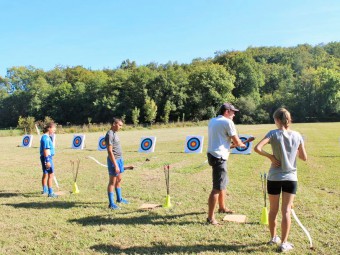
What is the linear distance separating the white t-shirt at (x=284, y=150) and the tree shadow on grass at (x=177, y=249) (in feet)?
3.11

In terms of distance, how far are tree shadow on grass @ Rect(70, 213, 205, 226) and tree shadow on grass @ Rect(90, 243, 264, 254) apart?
877 mm

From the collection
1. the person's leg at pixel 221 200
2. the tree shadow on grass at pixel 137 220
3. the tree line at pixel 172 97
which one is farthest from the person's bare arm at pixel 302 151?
the tree line at pixel 172 97

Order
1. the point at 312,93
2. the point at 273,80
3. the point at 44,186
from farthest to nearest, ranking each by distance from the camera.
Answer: the point at 273,80
the point at 312,93
the point at 44,186

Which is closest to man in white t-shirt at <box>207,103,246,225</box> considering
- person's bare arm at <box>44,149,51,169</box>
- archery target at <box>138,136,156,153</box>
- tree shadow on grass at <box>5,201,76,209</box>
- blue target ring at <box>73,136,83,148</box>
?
tree shadow on grass at <box>5,201,76,209</box>

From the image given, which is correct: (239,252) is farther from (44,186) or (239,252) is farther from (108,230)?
(44,186)

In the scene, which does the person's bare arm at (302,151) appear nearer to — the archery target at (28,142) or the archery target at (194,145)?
the archery target at (194,145)

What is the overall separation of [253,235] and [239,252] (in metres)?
0.59

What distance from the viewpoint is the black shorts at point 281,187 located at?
3650 millimetres

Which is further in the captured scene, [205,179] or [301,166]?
[301,166]

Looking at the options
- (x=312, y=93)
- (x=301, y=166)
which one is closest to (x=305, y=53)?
(x=312, y=93)

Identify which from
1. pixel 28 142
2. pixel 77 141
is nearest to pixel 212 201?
pixel 77 141

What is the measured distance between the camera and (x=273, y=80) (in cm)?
7650

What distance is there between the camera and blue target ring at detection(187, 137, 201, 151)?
1414 cm

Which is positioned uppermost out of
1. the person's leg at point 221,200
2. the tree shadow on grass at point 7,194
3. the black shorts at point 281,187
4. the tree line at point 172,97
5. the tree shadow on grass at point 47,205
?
the tree line at point 172,97
